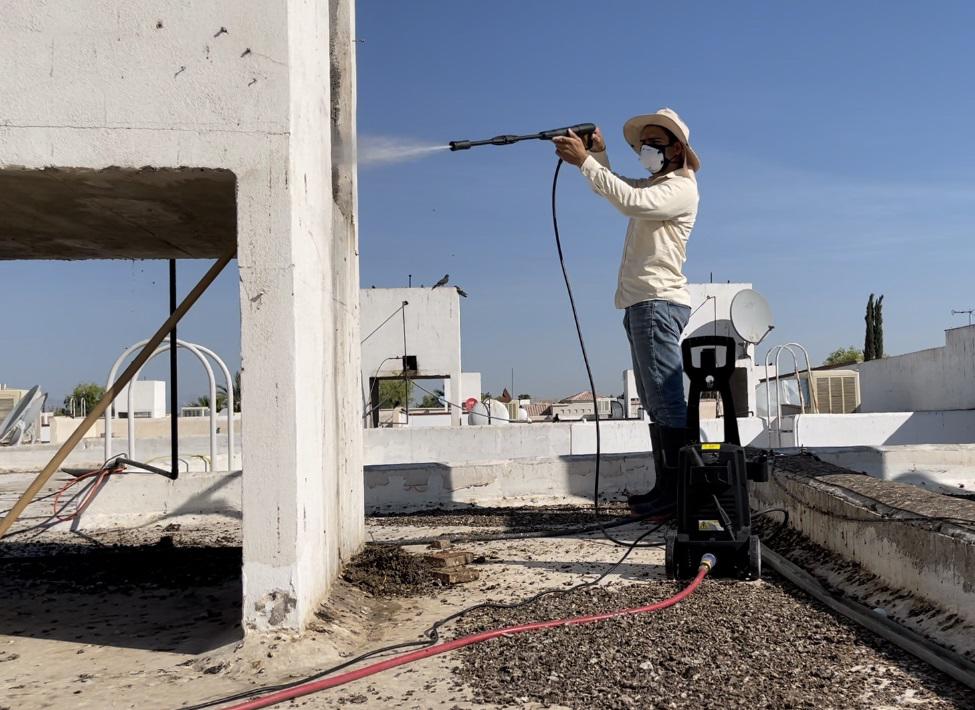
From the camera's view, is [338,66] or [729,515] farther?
[338,66]

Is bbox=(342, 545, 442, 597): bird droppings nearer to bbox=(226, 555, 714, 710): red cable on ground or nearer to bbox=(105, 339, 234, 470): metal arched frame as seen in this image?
bbox=(226, 555, 714, 710): red cable on ground

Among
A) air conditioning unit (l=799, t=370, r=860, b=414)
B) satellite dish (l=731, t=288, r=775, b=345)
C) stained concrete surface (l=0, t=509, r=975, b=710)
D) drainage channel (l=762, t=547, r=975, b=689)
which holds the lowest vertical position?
stained concrete surface (l=0, t=509, r=975, b=710)

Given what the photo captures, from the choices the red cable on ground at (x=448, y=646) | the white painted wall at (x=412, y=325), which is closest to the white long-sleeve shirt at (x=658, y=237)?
the red cable on ground at (x=448, y=646)

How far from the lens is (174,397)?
23.7 feet

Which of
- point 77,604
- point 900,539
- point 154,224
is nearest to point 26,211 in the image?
point 154,224

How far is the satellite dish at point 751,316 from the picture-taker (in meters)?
16.0

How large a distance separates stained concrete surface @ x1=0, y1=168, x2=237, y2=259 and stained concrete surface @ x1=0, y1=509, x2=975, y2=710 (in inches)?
80.7

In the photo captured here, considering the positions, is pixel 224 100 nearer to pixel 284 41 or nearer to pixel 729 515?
pixel 284 41

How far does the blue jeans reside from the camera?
6.23 metres

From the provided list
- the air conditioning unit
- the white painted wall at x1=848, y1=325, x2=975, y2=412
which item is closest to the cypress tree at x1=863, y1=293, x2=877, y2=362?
the white painted wall at x1=848, y1=325, x2=975, y2=412

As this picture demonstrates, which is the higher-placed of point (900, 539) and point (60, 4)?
point (60, 4)

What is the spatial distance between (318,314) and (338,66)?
5.85 feet

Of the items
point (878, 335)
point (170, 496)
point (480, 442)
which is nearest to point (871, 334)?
point (878, 335)

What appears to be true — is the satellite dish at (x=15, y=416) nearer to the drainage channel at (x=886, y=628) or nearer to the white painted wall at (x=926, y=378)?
the drainage channel at (x=886, y=628)
